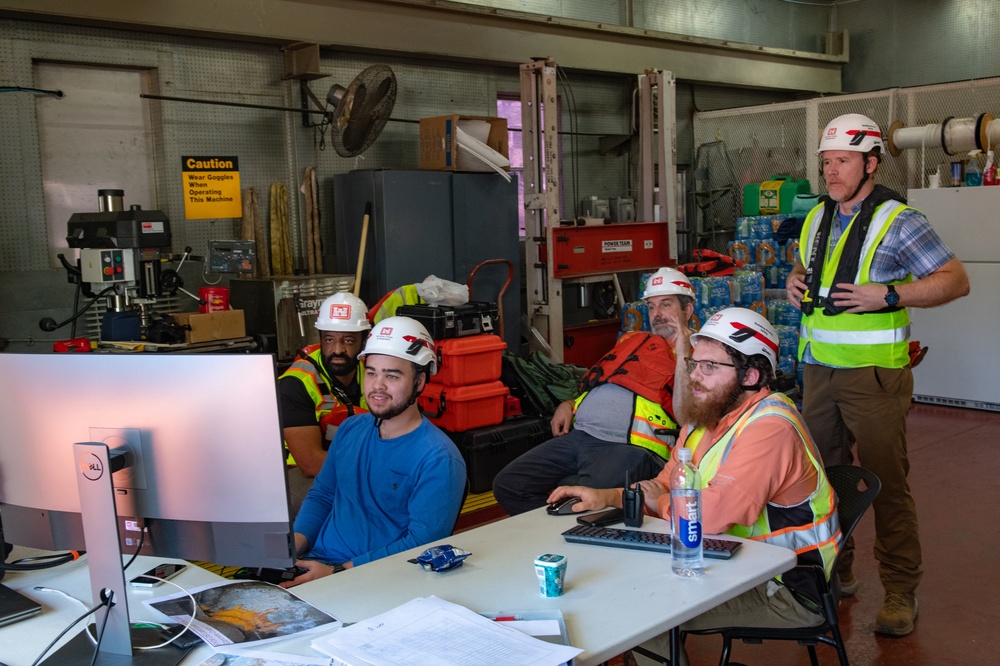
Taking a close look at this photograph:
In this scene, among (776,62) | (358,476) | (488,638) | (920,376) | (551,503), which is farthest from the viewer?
(776,62)

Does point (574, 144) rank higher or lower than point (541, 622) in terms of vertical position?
higher

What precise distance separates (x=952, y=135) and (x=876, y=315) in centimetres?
507

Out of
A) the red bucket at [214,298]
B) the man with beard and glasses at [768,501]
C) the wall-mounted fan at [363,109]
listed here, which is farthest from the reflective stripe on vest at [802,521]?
the wall-mounted fan at [363,109]

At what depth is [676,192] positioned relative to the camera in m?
9.38

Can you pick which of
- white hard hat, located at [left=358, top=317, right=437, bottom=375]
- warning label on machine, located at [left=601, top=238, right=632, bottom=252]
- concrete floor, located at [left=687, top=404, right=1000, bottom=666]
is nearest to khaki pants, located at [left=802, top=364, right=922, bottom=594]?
concrete floor, located at [left=687, top=404, right=1000, bottom=666]

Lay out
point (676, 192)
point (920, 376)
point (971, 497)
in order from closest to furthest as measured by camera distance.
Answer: point (971, 497) → point (920, 376) → point (676, 192)

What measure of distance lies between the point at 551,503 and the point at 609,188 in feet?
26.7

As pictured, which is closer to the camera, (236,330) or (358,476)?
(358,476)

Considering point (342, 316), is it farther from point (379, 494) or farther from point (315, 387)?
point (379, 494)

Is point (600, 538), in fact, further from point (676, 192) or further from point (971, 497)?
point (676, 192)

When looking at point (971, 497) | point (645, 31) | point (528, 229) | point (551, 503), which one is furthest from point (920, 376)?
point (551, 503)

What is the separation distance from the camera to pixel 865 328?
3.63m

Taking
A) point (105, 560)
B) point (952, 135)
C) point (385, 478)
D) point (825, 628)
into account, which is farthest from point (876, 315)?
point (952, 135)

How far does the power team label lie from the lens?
711cm
